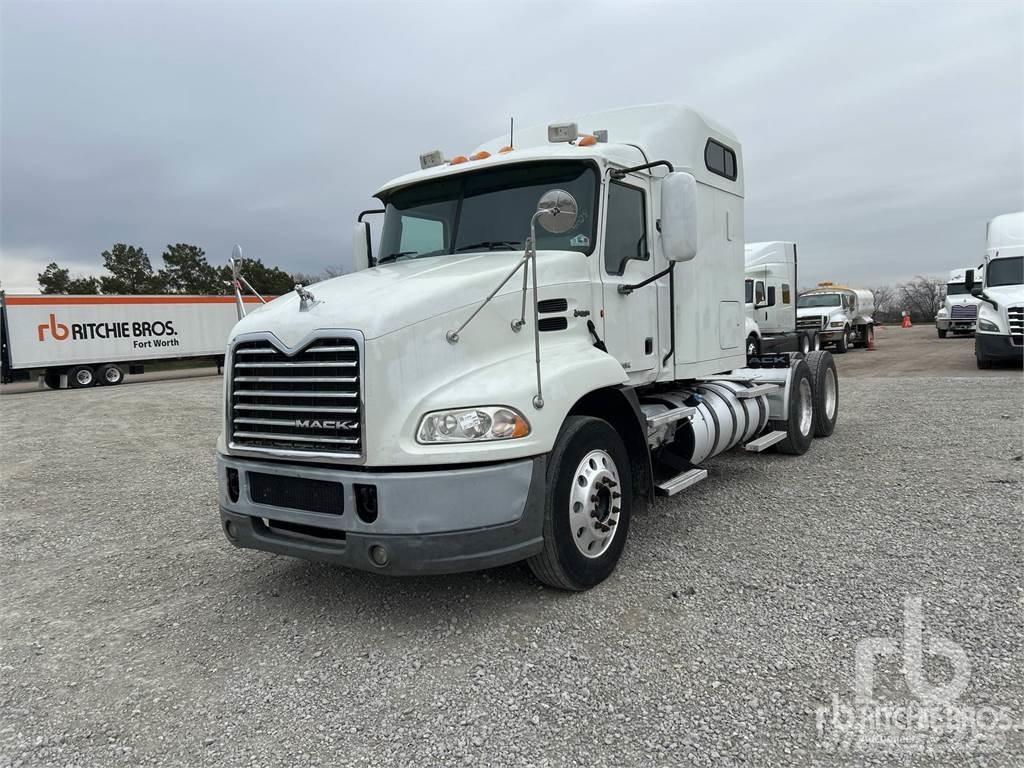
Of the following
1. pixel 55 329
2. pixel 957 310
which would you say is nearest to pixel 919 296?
pixel 957 310

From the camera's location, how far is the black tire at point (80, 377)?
25.5 metres

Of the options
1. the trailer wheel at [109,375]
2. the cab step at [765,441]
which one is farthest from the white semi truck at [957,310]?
the trailer wheel at [109,375]

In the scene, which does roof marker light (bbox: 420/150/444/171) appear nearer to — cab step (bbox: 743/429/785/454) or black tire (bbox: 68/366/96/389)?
cab step (bbox: 743/429/785/454)

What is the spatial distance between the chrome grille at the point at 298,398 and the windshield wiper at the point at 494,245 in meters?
1.52

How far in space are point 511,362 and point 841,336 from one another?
26034mm

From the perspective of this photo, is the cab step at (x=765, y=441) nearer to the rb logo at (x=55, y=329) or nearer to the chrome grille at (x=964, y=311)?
the rb logo at (x=55, y=329)

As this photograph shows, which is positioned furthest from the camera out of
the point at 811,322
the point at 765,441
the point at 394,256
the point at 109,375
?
the point at 811,322

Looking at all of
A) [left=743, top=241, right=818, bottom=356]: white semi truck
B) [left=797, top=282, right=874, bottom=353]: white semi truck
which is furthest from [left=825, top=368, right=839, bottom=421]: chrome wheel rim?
[left=797, top=282, right=874, bottom=353]: white semi truck

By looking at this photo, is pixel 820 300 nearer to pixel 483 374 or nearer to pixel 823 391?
pixel 823 391

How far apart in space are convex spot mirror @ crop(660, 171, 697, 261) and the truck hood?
638 mm

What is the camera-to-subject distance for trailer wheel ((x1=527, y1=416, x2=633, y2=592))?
3746 mm

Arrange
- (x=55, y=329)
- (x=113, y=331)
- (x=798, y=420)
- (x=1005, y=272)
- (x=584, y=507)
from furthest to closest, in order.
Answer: (x=113, y=331) < (x=55, y=329) < (x=1005, y=272) < (x=798, y=420) < (x=584, y=507)

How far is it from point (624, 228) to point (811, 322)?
80.0ft

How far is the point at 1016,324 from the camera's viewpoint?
15.1 metres
